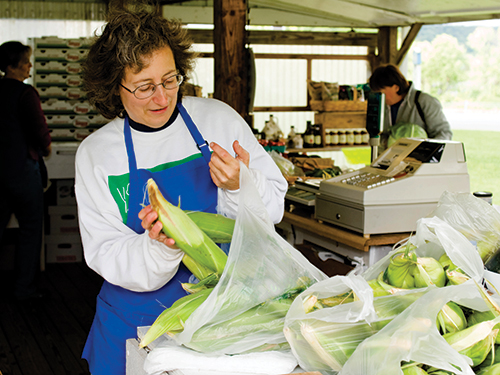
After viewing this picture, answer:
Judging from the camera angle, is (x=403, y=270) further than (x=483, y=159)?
No

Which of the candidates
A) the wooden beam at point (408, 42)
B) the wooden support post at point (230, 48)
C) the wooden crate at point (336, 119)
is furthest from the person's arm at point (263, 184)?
the wooden beam at point (408, 42)

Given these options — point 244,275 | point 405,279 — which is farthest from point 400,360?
Answer: point 244,275

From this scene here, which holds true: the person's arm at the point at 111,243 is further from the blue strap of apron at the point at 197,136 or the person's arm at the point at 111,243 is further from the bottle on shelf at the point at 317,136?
the bottle on shelf at the point at 317,136

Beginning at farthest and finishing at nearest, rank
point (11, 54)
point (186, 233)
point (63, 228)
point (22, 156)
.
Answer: point (63, 228) → point (22, 156) → point (11, 54) → point (186, 233)

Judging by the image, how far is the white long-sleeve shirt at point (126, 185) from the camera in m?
1.35

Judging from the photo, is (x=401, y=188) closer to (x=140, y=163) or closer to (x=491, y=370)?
(x=140, y=163)

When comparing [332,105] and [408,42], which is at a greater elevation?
[408,42]

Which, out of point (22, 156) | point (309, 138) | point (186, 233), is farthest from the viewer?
point (309, 138)

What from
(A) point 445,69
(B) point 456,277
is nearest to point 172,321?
(B) point 456,277

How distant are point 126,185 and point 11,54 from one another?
273cm

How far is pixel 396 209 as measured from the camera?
8.23 feet

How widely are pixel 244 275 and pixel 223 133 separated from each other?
644mm

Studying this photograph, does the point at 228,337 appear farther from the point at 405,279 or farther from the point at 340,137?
the point at 340,137

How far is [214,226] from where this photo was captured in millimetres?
1350
